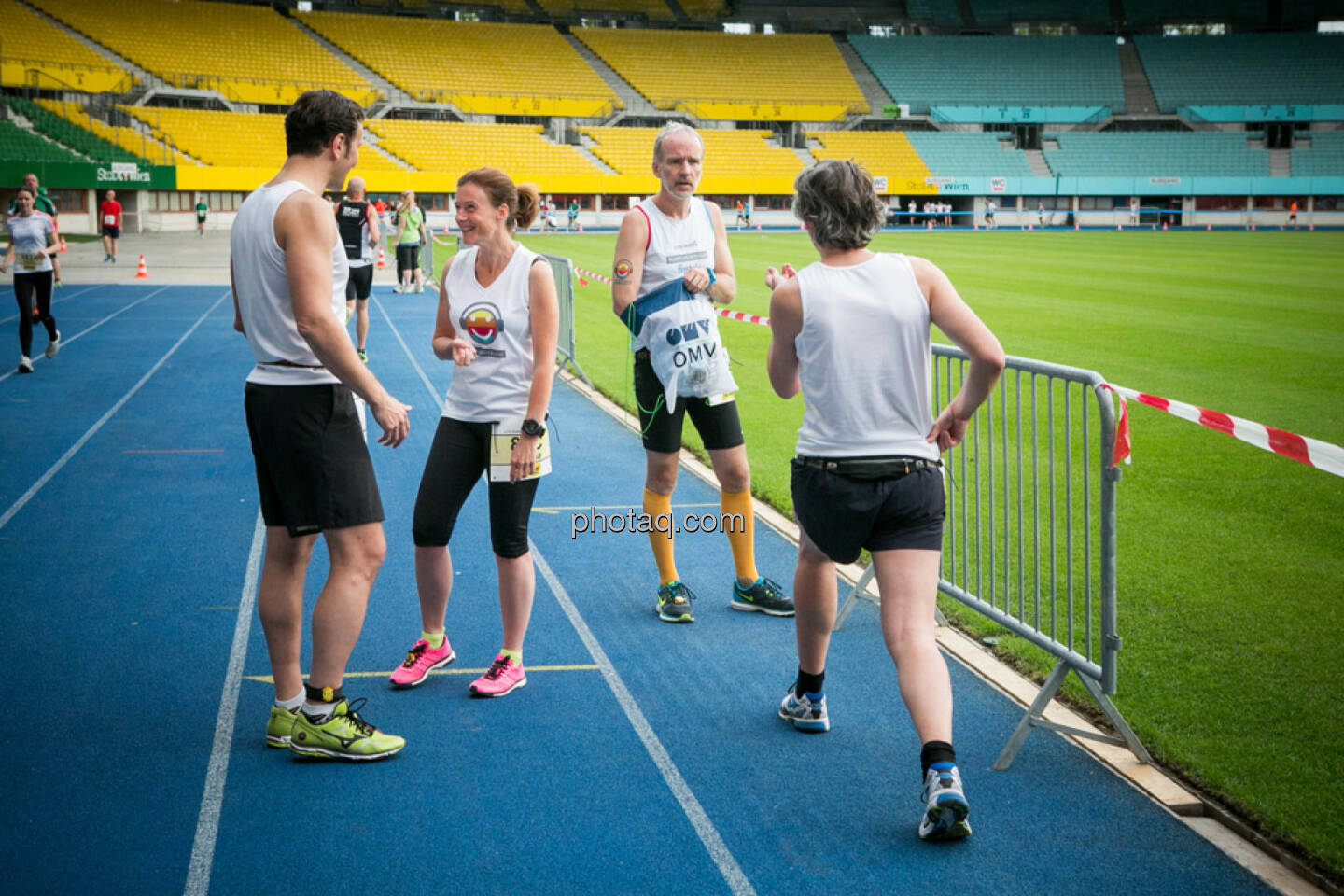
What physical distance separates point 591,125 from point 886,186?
17.3 metres

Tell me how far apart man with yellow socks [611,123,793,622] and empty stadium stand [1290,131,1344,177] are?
73.0 meters

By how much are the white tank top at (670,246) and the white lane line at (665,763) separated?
1728 millimetres

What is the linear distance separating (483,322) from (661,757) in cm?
190

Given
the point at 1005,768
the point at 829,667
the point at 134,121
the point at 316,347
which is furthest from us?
the point at 134,121

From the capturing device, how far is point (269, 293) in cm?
390

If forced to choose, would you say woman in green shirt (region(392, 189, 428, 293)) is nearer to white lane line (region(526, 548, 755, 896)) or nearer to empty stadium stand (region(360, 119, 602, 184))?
white lane line (region(526, 548, 755, 896))

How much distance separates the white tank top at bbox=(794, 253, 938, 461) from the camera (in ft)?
11.7

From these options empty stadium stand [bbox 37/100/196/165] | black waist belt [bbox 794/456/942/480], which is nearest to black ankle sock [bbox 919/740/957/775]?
black waist belt [bbox 794/456/942/480]

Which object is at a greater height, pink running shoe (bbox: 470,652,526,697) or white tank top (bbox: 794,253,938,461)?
white tank top (bbox: 794,253,938,461)

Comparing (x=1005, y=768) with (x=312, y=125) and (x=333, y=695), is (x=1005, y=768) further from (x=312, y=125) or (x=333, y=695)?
(x=312, y=125)

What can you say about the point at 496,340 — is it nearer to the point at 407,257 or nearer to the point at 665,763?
the point at 665,763

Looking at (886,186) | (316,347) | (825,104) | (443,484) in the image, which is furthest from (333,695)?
(825,104)

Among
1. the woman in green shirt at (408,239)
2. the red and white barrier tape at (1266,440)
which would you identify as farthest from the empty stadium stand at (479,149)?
the red and white barrier tape at (1266,440)

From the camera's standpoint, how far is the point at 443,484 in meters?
4.77
